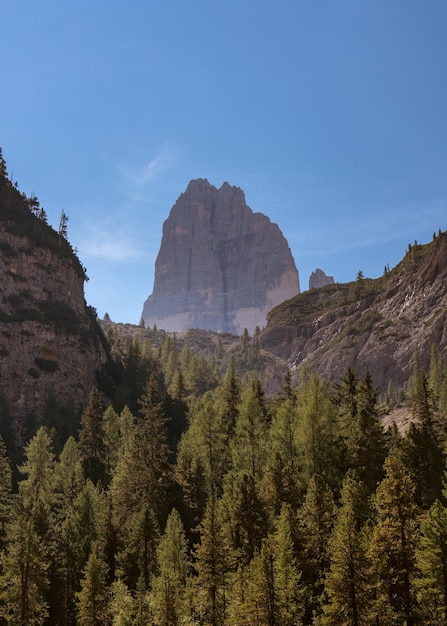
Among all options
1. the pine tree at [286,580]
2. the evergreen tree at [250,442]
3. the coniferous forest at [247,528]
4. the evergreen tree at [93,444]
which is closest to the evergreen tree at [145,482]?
the coniferous forest at [247,528]

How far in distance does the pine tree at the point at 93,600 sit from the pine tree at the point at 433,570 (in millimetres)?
21630

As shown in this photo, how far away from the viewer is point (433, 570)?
108 feet

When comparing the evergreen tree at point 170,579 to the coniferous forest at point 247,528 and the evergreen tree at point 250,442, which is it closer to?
the coniferous forest at point 247,528

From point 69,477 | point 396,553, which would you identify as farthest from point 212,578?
point 69,477

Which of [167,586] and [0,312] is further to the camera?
[0,312]

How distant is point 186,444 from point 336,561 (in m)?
46.0

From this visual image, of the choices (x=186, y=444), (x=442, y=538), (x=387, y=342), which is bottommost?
(x=442, y=538)

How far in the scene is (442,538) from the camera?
108 feet

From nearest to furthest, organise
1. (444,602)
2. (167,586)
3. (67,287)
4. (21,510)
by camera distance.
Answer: (444,602) → (167,586) → (21,510) → (67,287)

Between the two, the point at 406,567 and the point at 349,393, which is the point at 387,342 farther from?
the point at 406,567

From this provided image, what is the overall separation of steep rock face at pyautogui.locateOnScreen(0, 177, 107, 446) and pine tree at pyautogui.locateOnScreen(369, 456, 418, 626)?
8510cm

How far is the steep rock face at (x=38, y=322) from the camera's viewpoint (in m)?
123

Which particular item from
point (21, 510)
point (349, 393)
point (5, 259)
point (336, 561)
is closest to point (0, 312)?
point (5, 259)

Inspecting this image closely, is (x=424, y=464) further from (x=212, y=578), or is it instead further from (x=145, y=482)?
(x=145, y=482)
